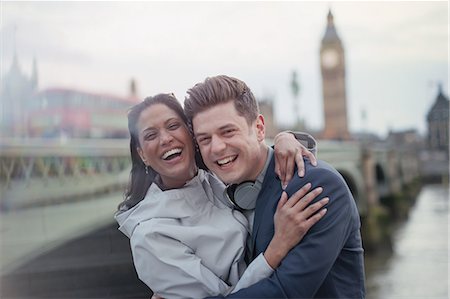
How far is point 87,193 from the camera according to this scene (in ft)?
7.85

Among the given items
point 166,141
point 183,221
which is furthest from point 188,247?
point 166,141

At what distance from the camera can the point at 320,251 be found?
1.81 feet

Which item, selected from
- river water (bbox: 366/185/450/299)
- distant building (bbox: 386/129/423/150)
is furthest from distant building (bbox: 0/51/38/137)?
distant building (bbox: 386/129/423/150)

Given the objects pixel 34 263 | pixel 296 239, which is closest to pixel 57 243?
pixel 34 263

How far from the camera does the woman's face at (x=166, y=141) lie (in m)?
0.66

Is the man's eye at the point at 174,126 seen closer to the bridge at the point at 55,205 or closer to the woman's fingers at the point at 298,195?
the woman's fingers at the point at 298,195

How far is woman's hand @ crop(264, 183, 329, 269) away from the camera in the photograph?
55cm

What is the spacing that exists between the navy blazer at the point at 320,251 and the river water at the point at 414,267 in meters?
3.75

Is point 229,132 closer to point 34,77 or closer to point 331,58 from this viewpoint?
point 34,77

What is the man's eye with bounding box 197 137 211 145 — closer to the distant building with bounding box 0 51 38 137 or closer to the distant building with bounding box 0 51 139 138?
the distant building with bounding box 0 51 139 138

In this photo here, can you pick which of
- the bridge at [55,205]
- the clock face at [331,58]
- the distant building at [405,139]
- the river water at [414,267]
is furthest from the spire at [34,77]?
the distant building at [405,139]

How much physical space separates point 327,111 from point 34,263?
1902 centimetres

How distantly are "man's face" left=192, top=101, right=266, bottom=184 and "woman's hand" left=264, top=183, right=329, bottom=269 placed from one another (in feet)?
0.23

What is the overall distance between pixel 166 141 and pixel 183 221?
4.0 inches
